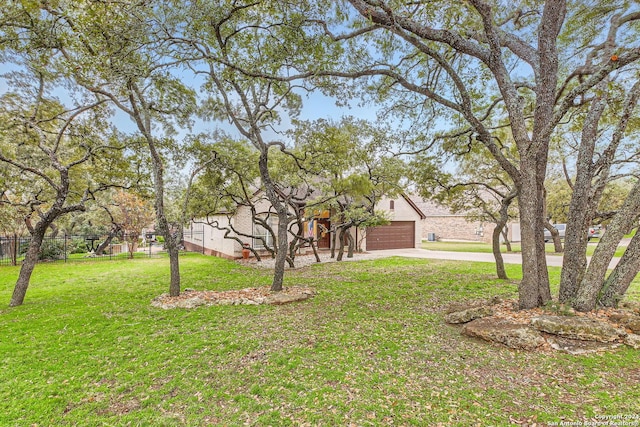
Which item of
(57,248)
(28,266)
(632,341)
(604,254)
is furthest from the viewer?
(57,248)

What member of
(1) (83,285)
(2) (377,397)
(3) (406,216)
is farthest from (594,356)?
(3) (406,216)

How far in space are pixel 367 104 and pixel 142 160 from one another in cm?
591

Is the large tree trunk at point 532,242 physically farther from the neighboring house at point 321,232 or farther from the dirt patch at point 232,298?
the neighboring house at point 321,232

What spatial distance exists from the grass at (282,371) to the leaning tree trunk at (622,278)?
1426mm

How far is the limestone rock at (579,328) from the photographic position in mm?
4043

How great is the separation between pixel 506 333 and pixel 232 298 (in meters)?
5.38

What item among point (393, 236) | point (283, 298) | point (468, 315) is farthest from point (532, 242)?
point (393, 236)

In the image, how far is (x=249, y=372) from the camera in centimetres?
355

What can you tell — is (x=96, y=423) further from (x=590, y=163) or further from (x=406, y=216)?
(x=406, y=216)

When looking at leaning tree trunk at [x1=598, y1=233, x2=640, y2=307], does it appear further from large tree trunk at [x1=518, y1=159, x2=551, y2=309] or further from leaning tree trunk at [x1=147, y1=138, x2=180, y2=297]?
leaning tree trunk at [x1=147, y1=138, x2=180, y2=297]

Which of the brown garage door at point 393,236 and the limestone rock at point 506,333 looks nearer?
the limestone rock at point 506,333

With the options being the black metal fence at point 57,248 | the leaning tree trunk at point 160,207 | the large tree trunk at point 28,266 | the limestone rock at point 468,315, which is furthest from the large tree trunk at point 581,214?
the black metal fence at point 57,248

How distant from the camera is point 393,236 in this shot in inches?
794

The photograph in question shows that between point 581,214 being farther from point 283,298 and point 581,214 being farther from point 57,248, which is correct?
point 57,248
